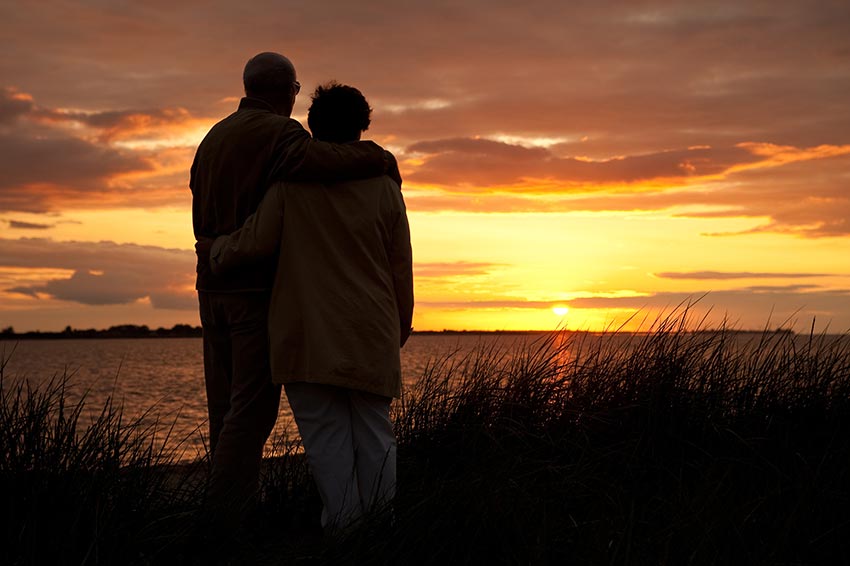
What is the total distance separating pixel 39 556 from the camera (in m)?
3.13

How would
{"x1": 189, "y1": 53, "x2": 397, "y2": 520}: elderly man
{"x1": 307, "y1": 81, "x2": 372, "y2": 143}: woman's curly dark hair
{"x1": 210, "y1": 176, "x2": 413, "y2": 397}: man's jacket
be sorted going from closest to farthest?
{"x1": 210, "y1": 176, "x2": 413, "y2": 397}: man's jacket < {"x1": 307, "y1": 81, "x2": 372, "y2": 143}: woman's curly dark hair < {"x1": 189, "y1": 53, "x2": 397, "y2": 520}: elderly man

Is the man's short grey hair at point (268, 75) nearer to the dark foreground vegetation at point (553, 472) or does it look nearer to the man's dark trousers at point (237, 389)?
the man's dark trousers at point (237, 389)

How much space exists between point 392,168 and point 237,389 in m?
1.29

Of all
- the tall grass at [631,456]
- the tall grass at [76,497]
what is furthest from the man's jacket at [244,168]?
the tall grass at [631,456]

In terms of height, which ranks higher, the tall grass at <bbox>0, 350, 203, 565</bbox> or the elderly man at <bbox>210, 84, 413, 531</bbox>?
the elderly man at <bbox>210, 84, 413, 531</bbox>

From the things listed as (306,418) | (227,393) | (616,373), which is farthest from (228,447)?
(616,373)

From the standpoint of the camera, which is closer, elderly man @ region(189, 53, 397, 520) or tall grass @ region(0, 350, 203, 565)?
tall grass @ region(0, 350, 203, 565)

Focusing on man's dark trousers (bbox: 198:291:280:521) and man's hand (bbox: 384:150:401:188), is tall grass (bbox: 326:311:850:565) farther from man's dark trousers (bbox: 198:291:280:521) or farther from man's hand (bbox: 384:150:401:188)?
man's hand (bbox: 384:150:401:188)

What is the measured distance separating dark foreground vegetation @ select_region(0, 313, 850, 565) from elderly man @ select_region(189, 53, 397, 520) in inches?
11.9

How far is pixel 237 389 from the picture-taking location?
3.99 metres

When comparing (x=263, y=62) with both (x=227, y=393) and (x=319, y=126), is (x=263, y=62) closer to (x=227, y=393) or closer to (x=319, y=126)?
(x=319, y=126)

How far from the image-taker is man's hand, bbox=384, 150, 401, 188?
12.3 feet

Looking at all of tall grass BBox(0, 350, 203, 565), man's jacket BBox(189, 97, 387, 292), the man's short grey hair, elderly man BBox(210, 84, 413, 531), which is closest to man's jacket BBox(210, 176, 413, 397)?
elderly man BBox(210, 84, 413, 531)

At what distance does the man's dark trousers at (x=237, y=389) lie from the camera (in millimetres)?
3902
